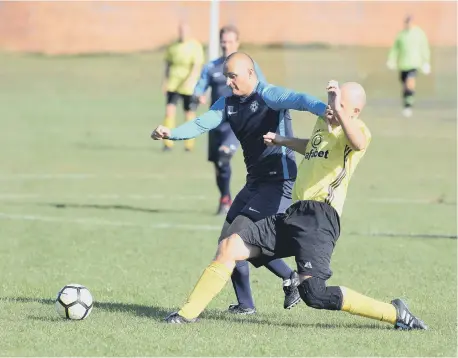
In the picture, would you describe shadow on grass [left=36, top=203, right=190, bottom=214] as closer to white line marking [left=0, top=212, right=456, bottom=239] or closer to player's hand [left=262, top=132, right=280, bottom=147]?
white line marking [left=0, top=212, right=456, bottom=239]

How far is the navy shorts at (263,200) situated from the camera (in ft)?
27.3

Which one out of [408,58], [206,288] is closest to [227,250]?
[206,288]

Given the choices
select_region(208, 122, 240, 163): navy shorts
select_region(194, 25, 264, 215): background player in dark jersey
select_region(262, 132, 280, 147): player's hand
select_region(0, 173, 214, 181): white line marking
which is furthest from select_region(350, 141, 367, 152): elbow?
select_region(0, 173, 214, 181): white line marking

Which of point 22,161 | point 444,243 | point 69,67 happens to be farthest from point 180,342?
point 69,67

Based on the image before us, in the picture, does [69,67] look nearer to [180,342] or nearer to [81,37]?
[81,37]

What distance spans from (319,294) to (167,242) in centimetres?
488

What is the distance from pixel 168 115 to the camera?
72.9 ft

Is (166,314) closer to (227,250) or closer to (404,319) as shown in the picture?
(227,250)

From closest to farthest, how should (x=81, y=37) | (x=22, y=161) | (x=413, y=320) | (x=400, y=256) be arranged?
1. (x=413, y=320)
2. (x=400, y=256)
3. (x=22, y=161)
4. (x=81, y=37)

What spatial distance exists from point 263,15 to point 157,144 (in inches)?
993

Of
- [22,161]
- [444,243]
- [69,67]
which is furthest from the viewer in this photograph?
[69,67]

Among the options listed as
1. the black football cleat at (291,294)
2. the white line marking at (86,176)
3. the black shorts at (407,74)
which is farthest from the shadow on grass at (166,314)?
the black shorts at (407,74)

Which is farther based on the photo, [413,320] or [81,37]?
[81,37]

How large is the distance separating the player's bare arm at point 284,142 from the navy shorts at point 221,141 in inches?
238
